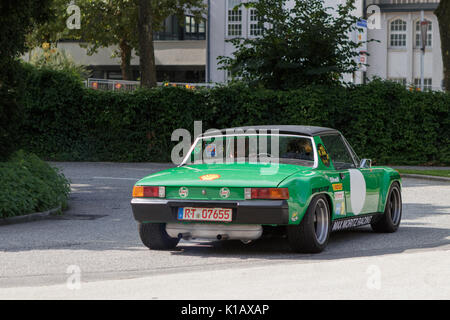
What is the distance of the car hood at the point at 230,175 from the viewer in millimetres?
9547

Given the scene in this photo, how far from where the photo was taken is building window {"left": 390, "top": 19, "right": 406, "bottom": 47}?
53250 millimetres

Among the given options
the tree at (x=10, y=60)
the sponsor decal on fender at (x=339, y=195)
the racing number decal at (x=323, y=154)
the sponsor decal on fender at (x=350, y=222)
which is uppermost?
the tree at (x=10, y=60)

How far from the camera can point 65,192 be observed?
52.5ft

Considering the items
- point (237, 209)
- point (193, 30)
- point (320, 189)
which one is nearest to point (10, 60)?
point (237, 209)

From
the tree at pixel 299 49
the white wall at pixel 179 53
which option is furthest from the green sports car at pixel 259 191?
the white wall at pixel 179 53

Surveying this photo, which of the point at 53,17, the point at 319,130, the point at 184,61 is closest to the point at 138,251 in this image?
the point at 319,130

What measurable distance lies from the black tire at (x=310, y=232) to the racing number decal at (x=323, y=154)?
62cm

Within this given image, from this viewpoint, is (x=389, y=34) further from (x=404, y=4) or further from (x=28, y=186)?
(x=28, y=186)

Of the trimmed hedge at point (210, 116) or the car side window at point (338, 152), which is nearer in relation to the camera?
the car side window at point (338, 152)

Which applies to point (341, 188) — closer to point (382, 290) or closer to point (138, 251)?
point (138, 251)

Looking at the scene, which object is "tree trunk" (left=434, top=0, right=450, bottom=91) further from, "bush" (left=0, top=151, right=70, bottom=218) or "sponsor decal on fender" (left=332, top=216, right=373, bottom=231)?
"sponsor decal on fender" (left=332, top=216, right=373, bottom=231)

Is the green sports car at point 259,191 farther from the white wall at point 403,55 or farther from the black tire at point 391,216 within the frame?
the white wall at point 403,55

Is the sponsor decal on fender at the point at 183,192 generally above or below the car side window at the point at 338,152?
below

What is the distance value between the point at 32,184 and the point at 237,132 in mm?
5129
